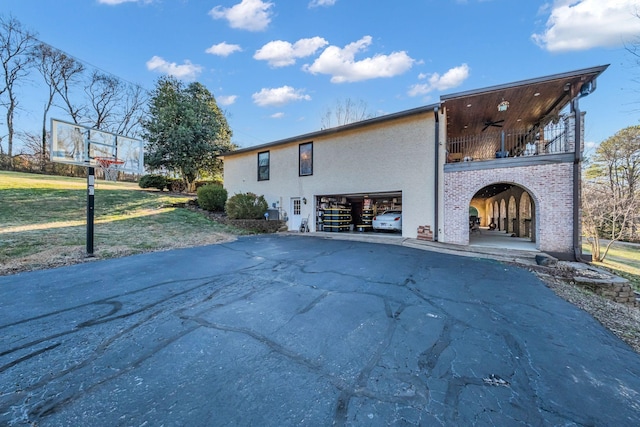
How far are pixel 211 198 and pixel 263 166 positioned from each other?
3.83 meters

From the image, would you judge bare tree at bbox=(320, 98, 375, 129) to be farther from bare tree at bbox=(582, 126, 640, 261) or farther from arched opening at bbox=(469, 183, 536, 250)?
bare tree at bbox=(582, 126, 640, 261)

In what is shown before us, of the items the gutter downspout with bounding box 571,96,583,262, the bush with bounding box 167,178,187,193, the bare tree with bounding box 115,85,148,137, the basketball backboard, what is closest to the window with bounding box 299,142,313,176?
the basketball backboard

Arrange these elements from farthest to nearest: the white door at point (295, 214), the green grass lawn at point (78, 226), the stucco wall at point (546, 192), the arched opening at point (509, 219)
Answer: the white door at point (295, 214)
the arched opening at point (509, 219)
the stucco wall at point (546, 192)
the green grass lawn at point (78, 226)

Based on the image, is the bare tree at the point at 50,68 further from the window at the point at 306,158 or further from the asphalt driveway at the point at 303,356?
the asphalt driveway at the point at 303,356

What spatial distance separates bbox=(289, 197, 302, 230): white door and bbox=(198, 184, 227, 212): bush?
4.99 meters

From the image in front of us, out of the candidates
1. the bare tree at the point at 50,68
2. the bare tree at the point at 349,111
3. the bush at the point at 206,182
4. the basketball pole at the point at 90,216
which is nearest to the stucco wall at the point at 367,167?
the basketball pole at the point at 90,216

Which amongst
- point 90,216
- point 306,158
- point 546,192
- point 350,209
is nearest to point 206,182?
point 306,158

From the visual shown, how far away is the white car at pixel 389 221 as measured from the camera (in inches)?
500

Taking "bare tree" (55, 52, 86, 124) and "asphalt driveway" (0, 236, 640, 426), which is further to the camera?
"bare tree" (55, 52, 86, 124)

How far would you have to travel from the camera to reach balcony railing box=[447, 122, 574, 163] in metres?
9.03

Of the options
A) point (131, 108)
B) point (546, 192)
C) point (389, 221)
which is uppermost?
point (131, 108)

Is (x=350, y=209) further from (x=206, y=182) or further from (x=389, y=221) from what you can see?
(x=206, y=182)

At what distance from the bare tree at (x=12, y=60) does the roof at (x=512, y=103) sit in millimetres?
27434

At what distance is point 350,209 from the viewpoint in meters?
15.2
